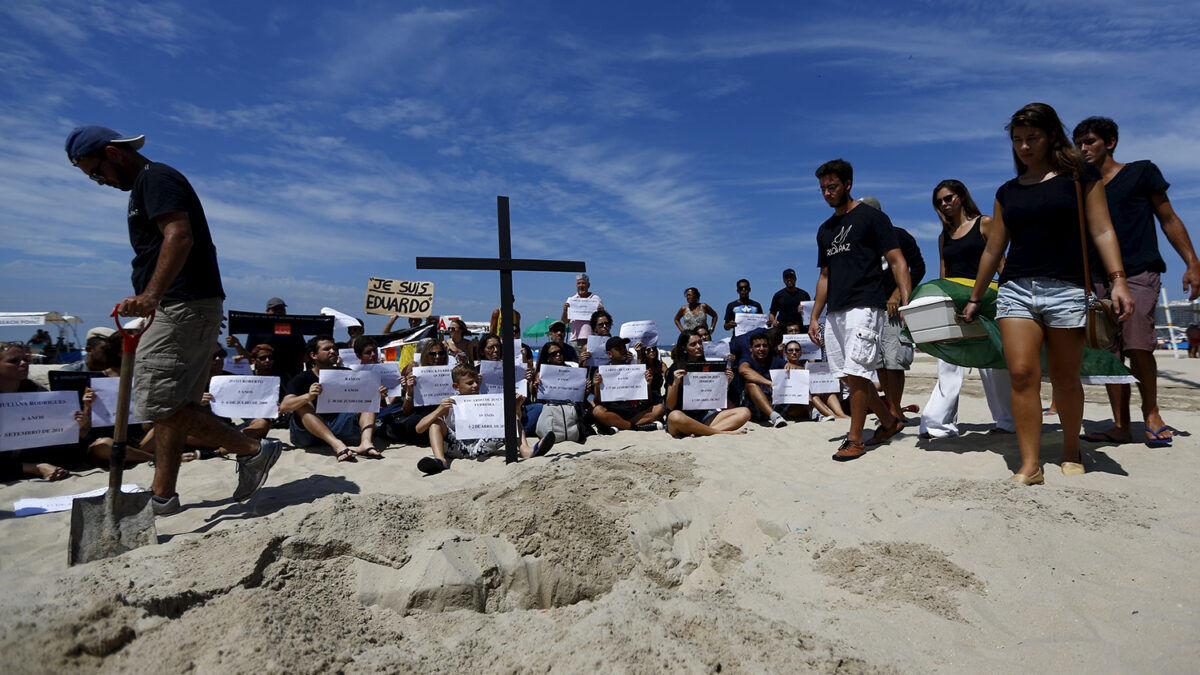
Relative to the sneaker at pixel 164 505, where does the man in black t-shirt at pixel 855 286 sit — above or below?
above

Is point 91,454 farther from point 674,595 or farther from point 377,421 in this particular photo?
point 674,595

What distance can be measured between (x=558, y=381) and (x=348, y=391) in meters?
1.97

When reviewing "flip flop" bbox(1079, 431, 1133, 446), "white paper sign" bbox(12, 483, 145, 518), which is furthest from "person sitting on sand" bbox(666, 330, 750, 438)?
"white paper sign" bbox(12, 483, 145, 518)

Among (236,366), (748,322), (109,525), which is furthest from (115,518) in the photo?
(748,322)

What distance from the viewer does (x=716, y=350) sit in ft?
27.1

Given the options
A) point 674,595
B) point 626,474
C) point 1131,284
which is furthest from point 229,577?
point 1131,284

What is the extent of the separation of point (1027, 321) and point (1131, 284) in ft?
4.17

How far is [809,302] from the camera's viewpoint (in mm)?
8875

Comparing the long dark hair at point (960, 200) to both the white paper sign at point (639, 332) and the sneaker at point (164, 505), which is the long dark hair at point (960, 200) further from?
the sneaker at point (164, 505)

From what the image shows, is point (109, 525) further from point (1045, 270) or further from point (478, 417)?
point (1045, 270)

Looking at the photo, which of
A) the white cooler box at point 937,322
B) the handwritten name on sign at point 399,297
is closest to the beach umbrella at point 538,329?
the handwritten name on sign at point 399,297

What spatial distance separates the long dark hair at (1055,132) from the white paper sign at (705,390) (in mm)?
3661

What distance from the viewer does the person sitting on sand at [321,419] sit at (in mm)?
5446

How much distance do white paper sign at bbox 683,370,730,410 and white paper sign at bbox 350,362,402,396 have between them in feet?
9.25
